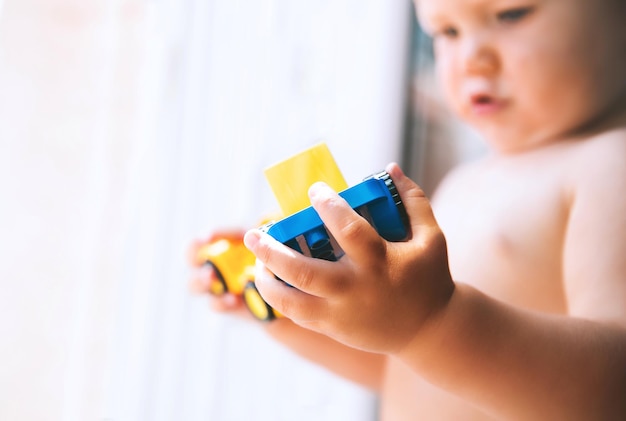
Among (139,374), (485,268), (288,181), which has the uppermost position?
(288,181)

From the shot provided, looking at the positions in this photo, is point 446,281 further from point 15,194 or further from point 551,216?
point 15,194

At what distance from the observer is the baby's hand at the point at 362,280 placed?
0.36m

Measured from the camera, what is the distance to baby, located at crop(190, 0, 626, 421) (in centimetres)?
37

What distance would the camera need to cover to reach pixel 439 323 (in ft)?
1.29

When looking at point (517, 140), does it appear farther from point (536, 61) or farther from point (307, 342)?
point (307, 342)

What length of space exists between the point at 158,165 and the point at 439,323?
0.42m

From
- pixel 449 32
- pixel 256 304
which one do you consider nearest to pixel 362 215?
pixel 256 304

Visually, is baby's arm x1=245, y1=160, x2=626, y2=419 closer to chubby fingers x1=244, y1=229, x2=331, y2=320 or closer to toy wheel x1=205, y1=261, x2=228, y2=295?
chubby fingers x1=244, y1=229, x2=331, y2=320

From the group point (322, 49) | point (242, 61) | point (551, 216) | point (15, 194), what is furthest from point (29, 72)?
point (551, 216)

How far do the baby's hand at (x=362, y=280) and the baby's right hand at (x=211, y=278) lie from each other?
0.75 ft

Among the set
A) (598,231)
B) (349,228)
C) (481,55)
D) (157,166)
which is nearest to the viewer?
(349,228)

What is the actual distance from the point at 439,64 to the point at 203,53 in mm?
271

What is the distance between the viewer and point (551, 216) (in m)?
0.55

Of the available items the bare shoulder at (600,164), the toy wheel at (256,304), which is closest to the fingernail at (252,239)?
the toy wheel at (256,304)
